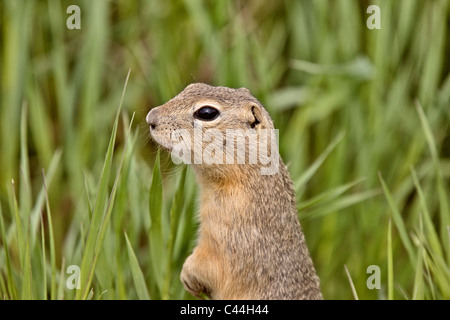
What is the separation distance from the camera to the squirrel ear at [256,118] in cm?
216

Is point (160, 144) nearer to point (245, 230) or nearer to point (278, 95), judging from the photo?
point (245, 230)

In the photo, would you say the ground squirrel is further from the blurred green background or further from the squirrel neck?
the blurred green background

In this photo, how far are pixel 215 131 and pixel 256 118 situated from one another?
15 cm

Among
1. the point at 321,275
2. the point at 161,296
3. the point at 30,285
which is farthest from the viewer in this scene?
the point at 321,275

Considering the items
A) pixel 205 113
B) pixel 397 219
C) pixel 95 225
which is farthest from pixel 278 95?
pixel 95 225

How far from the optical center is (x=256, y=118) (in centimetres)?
217

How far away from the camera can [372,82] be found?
316cm

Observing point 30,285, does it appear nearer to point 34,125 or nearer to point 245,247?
point 245,247

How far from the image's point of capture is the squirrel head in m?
2.07

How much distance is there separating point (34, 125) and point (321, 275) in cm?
140

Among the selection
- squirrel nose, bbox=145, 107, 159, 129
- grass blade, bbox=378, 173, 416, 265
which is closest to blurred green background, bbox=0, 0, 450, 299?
grass blade, bbox=378, 173, 416, 265

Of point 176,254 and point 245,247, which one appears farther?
point 176,254

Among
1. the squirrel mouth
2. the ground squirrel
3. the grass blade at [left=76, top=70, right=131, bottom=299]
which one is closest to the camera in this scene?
the grass blade at [left=76, top=70, right=131, bottom=299]
